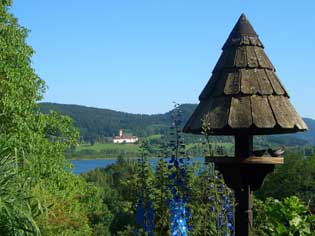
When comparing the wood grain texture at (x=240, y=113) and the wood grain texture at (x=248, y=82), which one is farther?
the wood grain texture at (x=248, y=82)

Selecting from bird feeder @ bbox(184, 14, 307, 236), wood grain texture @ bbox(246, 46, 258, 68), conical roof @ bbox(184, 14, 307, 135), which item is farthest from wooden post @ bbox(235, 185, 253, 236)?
wood grain texture @ bbox(246, 46, 258, 68)

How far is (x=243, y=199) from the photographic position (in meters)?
3.43

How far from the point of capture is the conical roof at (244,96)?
3.28 metres

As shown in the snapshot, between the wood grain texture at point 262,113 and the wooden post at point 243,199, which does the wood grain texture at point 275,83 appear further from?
the wooden post at point 243,199

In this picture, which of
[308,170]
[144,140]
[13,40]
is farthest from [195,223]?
[308,170]

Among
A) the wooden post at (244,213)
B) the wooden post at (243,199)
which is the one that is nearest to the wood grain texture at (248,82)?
the wooden post at (243,199)

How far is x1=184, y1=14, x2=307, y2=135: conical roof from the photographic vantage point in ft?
10.8

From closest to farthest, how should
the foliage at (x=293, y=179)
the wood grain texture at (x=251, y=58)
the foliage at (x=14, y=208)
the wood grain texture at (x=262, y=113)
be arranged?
the wood grain texture at (x=262, y=113), the wood grain texture at (x=251, y=58), the foliage at (x=14, y=208), the foliage at (x=293, y=179)

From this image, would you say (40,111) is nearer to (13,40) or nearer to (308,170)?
(13,40)

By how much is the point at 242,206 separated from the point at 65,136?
48.1 feet

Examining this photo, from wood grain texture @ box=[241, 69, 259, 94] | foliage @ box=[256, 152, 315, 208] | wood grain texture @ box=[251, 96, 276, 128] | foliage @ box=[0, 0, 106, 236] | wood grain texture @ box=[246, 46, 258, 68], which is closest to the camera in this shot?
wood grain texture @ box=[251, 96, 276, 128]

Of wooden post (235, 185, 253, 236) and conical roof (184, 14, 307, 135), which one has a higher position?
conical roof (184, 14, 307, 135)

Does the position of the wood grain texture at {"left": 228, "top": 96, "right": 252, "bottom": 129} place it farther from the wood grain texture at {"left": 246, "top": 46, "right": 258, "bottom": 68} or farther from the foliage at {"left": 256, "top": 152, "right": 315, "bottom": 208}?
the foliage at {"left": 256, "top": 152, "right": 315, "bottom": 208}

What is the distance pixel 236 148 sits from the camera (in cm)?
349
